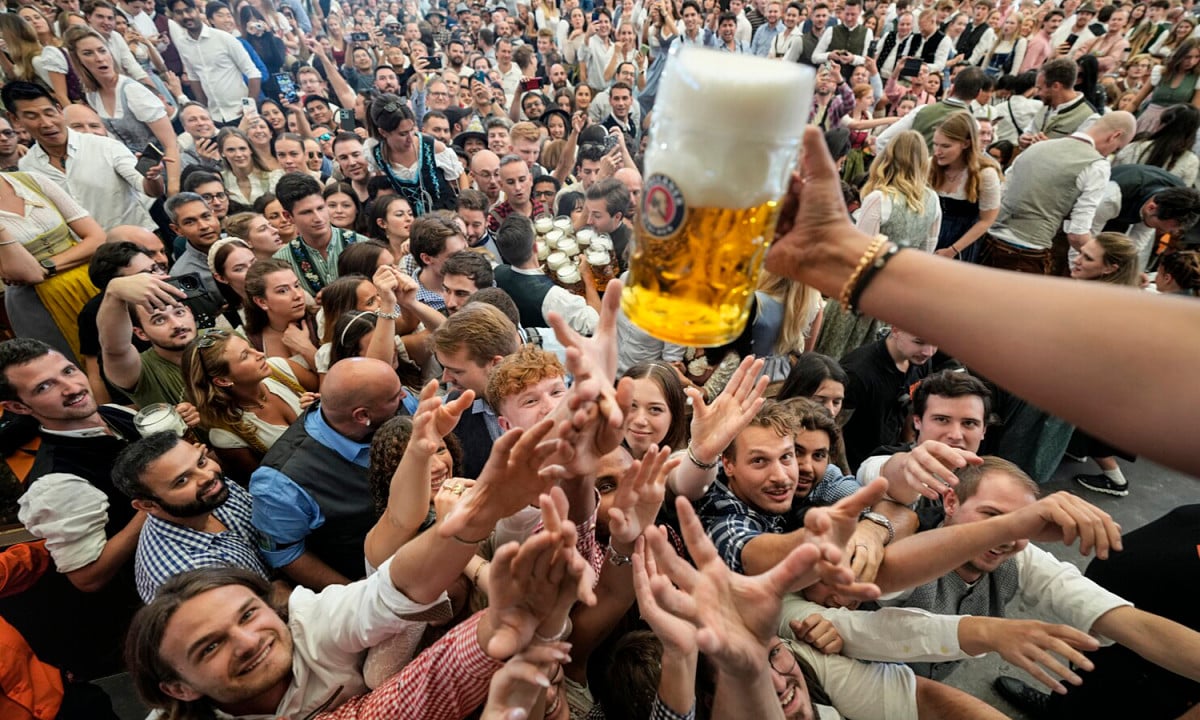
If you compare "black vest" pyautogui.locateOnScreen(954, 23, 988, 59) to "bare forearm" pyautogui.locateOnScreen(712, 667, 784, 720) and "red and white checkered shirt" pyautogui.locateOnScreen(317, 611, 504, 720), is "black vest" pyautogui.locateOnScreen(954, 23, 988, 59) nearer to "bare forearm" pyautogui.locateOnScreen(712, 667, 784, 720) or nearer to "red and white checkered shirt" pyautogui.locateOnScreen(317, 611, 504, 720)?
"bare forearm" pyautogui.locateOnScreen(712, 667, 784, 720)

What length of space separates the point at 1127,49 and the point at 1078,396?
1124 cm

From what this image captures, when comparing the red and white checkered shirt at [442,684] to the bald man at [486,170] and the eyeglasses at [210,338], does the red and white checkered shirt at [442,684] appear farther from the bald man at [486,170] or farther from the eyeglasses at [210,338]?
the bald man at [486,170]

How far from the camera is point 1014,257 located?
435 centimetres

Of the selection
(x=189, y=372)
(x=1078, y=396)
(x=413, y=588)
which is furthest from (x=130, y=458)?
(x=1078, y=396)

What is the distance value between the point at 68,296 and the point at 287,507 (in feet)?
7.65

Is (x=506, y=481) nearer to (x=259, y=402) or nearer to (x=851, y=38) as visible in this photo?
(x=259, y=402)

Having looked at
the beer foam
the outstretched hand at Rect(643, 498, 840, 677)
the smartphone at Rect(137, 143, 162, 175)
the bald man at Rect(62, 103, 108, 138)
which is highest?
the beer foam

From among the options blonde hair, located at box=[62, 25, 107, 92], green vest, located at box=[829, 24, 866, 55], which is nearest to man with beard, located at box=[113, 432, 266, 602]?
blonde hair, located at box=[62, 25, 107, 92]

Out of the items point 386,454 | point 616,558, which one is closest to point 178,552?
point 386,454

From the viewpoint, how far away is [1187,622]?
1632 millimetres

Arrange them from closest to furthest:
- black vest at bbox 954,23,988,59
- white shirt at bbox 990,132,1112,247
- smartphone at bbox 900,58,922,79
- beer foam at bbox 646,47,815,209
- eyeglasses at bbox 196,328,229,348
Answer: beer foam at bbox 646,47,815,209 < eyeglasses at bbox 196,328,229,348 < white shirt at bbox 990,132,1112,247 < smartphone at bbox 900,58,922,79 < black vest at bbox 954,23,988,59

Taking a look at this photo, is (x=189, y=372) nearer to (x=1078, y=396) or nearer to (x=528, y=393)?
(x=528, y=393)

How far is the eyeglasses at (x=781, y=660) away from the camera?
1.43 meters

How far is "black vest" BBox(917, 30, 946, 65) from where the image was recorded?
772cm
